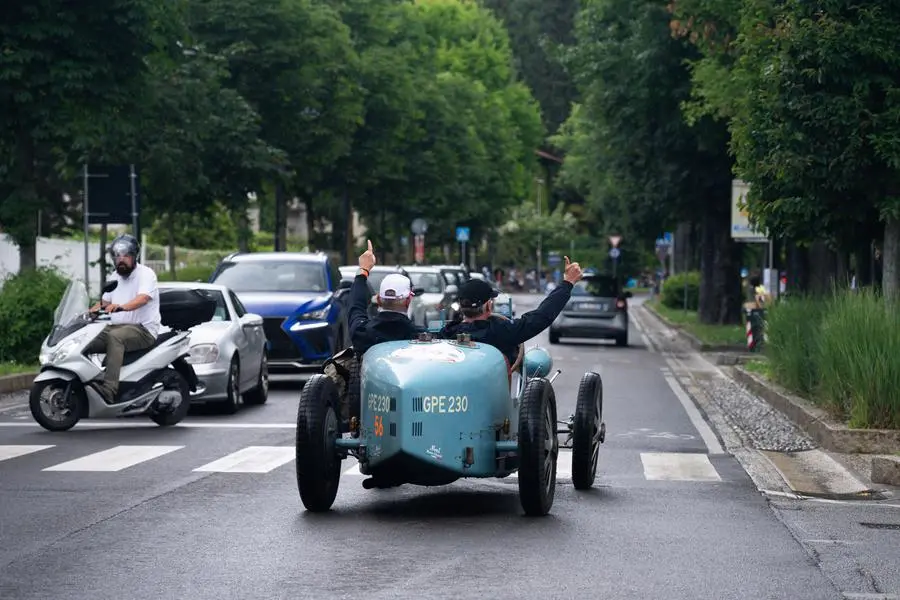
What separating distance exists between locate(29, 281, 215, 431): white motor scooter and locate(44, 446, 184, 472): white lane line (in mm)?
1652

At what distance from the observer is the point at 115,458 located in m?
14.4

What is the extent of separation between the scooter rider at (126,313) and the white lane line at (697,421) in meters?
5.38

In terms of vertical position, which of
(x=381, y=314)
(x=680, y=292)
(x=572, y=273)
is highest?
(x=572, y=273)

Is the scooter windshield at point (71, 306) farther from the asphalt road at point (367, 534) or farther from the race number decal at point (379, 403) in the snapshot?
the race number decal at point (379, 403)

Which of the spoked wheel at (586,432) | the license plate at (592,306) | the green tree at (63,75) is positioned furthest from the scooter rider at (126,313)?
the license plate at (592,306)

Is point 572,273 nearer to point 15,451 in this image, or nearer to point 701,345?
point 15,451

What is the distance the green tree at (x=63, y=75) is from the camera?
25703 mm

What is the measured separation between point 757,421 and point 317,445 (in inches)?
374

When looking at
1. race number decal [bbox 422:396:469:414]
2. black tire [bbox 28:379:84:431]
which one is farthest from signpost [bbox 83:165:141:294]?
race number decal [bbox 422:396:469:414]

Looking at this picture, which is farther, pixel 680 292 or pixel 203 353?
pixel 680 292

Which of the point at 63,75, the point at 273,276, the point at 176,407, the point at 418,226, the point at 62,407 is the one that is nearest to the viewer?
the point at 62,407

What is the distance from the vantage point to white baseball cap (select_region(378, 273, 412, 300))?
11.5 meters

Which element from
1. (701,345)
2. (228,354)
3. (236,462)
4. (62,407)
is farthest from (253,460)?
(701,345)

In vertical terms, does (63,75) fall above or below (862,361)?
above
